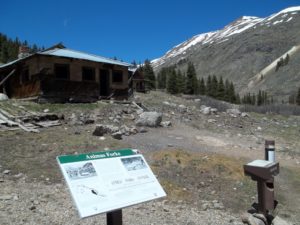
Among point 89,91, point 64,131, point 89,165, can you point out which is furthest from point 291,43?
point 89,165

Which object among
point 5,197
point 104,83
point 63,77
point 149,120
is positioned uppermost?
point 63,77

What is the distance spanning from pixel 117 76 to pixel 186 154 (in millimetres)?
16121

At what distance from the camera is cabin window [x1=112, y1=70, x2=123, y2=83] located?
26.9m

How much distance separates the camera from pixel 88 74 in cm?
2525

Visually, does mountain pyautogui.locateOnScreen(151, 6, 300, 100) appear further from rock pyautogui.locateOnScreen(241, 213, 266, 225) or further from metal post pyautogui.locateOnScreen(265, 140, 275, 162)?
rock pyautogui.locateOnScreen(241, 213, 266, 225)

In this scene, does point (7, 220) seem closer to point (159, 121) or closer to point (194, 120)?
point (159, 121)

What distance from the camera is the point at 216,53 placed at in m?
153

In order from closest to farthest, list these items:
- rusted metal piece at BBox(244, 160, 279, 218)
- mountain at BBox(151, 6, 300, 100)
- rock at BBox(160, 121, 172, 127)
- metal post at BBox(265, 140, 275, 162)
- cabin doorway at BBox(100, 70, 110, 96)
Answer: rusted metal piece at BBox(244, 160, 279, 218), metal post at BBox(265, 140, 275, 162), rock at BBox(160, 121, 172, 127), cabin doorway at BBox(100, 70, 110, 96), mountain at BBox(151, 6, 300, 100)

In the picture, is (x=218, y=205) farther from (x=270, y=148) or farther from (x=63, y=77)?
(x=63, y=77)

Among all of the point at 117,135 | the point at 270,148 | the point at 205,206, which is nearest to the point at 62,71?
the point at 117,135

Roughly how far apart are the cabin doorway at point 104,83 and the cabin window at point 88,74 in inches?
43.4

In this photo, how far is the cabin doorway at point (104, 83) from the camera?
26395 millimetres

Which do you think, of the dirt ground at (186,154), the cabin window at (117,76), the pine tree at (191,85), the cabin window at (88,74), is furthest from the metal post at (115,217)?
the pine tree at (191,85)

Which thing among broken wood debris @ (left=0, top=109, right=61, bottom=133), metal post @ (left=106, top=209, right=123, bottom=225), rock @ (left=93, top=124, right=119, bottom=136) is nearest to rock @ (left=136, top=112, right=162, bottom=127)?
rock @ (left=93, top=124, right=119, bottom=136)
